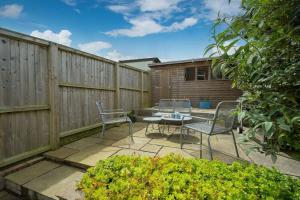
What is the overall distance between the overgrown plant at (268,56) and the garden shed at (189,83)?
6.65 m

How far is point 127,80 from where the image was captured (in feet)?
18.3

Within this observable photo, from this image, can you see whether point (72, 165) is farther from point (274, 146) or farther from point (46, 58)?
point (274, 146)

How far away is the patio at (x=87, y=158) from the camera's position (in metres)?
1.88

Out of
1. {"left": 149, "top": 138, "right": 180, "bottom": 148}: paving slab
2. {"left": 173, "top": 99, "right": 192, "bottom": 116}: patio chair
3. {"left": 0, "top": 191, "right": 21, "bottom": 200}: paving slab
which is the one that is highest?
{"left": 173, "top": 99, "right": 192, "bottom": 116}: patio chair

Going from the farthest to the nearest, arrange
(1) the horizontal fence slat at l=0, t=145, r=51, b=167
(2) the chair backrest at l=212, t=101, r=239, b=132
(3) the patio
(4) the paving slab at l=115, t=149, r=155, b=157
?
1. (4) the paving slab at l=115, t=149, r=155, b=157
2. (2) the chair backrest at l=212, t=101, r=239, b=132
3. (1) the horizontal fence slat at l=0, t=145, r=51, b=167
4. (3) the patio

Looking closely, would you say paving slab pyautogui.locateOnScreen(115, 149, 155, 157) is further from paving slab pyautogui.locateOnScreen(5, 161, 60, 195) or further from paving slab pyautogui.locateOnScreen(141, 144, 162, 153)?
paving slab pyautogui.locateOnScreen(5, 161, 60, 195)

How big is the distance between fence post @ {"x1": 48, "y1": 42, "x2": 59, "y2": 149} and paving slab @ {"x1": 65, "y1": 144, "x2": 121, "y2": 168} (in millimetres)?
604

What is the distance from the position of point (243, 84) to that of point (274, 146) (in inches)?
14.9

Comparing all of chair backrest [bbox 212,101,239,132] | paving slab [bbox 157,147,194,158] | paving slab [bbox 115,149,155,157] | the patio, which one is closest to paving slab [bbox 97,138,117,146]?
the patio

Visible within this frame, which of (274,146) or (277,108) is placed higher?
(277,108)

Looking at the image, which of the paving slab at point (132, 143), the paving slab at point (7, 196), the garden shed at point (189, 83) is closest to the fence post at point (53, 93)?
the paving slab at point (7, 196)

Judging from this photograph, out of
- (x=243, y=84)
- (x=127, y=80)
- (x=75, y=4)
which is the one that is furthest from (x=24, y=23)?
(x=243, y=84)

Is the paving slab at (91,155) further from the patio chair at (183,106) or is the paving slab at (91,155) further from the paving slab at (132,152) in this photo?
the patio chair at (183,106)

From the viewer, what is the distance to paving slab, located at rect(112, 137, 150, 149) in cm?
304
